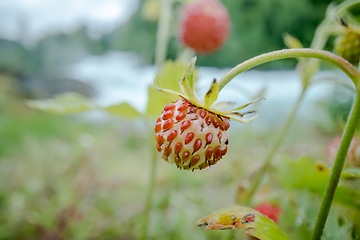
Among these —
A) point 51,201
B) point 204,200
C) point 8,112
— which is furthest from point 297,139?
point 8,112

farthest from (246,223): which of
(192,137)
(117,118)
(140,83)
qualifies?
(140,83)

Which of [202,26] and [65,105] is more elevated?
[202,26]

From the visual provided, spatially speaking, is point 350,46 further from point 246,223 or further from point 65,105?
point 65,105

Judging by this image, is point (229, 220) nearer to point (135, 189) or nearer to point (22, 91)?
point (135, 189)

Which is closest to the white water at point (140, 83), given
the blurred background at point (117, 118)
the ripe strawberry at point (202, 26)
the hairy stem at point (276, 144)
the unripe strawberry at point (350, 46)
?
the blurred background at point (117, 118)

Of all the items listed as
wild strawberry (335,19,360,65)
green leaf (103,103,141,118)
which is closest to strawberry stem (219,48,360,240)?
wild strawberry (335,19,360,65)

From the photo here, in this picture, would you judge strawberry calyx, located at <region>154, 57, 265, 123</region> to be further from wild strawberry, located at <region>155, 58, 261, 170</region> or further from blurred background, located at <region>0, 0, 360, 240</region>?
blurred background, located at <region>0, 0, 360, 240</region>
